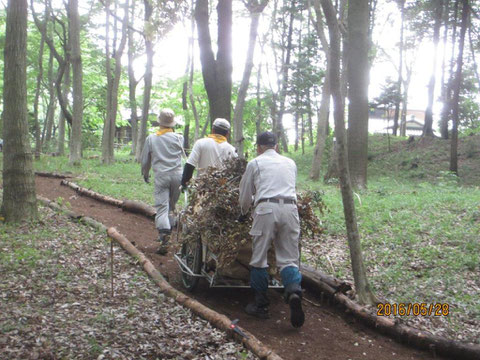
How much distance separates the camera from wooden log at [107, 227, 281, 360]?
4.02 metres

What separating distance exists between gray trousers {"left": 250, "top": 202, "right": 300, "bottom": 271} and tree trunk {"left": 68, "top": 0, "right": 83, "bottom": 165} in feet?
50.1

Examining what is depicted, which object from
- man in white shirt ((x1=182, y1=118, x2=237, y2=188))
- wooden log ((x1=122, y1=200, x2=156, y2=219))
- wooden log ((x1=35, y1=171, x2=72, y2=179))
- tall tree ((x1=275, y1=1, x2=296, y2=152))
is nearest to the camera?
man in white shirt ((x1=182, y1=118, x2=237, y2=188))

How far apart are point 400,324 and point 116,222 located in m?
6.22

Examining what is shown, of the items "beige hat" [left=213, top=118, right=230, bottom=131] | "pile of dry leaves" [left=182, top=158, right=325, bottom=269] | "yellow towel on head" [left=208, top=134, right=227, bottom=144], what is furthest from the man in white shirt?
"pile of dry leaves" [left=182, top=158, right=325, bottom=269]

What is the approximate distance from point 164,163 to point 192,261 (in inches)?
79.0

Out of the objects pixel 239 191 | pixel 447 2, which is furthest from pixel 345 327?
pixel 447 2

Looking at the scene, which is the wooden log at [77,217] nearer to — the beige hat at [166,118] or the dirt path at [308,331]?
the dirt path at [308,331]

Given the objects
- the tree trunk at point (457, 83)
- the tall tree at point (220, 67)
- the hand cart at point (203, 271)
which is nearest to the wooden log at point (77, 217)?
the hand cart at point (203, 271)

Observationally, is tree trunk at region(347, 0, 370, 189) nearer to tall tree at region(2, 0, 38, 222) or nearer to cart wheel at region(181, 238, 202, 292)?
cart wheel at region(181, 238, 202, 292)

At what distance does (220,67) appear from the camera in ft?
33.9

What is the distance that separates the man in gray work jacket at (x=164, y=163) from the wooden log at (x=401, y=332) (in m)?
2.74

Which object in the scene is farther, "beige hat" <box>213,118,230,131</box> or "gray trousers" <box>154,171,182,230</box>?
"gray trousers" <box>154,171,182,230</box>

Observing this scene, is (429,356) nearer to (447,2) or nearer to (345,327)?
(345,327)

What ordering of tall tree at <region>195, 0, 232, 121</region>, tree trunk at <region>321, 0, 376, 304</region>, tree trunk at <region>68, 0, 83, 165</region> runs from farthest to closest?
tree trunk at <region>68, 0, 83, 165</region> → tall tree at <region>195, 0, 232, 121</region> → tree trunk at <region>321, 0, 376, 304</region>
